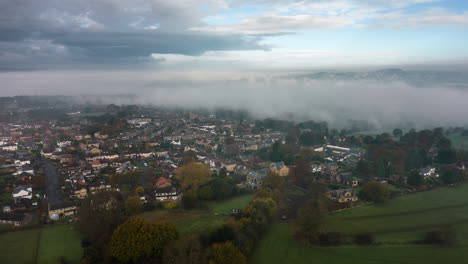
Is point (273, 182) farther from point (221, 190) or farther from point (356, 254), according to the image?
point (356, 254)

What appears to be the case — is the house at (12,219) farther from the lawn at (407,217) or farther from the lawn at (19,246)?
the lawn at (407,217)

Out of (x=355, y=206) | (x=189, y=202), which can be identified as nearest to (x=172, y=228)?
(x=189, y=202)

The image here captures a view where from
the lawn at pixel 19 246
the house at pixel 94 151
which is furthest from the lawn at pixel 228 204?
the house at pixel 94 151

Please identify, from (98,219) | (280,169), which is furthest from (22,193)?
(280,169)

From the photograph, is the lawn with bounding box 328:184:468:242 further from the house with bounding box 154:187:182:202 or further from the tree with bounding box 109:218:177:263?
the house with bounding box 154:187:182:202

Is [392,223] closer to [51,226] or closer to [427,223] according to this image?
[427,223]

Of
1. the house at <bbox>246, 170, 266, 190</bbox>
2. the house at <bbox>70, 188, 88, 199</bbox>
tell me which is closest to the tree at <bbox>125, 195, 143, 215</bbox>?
the house at <bbox>70, 188, 88, 199</bbox>

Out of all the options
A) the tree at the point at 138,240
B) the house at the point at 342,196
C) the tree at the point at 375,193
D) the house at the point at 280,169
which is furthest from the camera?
the house at the point at 280,169

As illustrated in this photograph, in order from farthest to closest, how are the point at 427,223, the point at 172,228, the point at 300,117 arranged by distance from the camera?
the point at 300,117 < the point at 427,223 < the point at 172,228
